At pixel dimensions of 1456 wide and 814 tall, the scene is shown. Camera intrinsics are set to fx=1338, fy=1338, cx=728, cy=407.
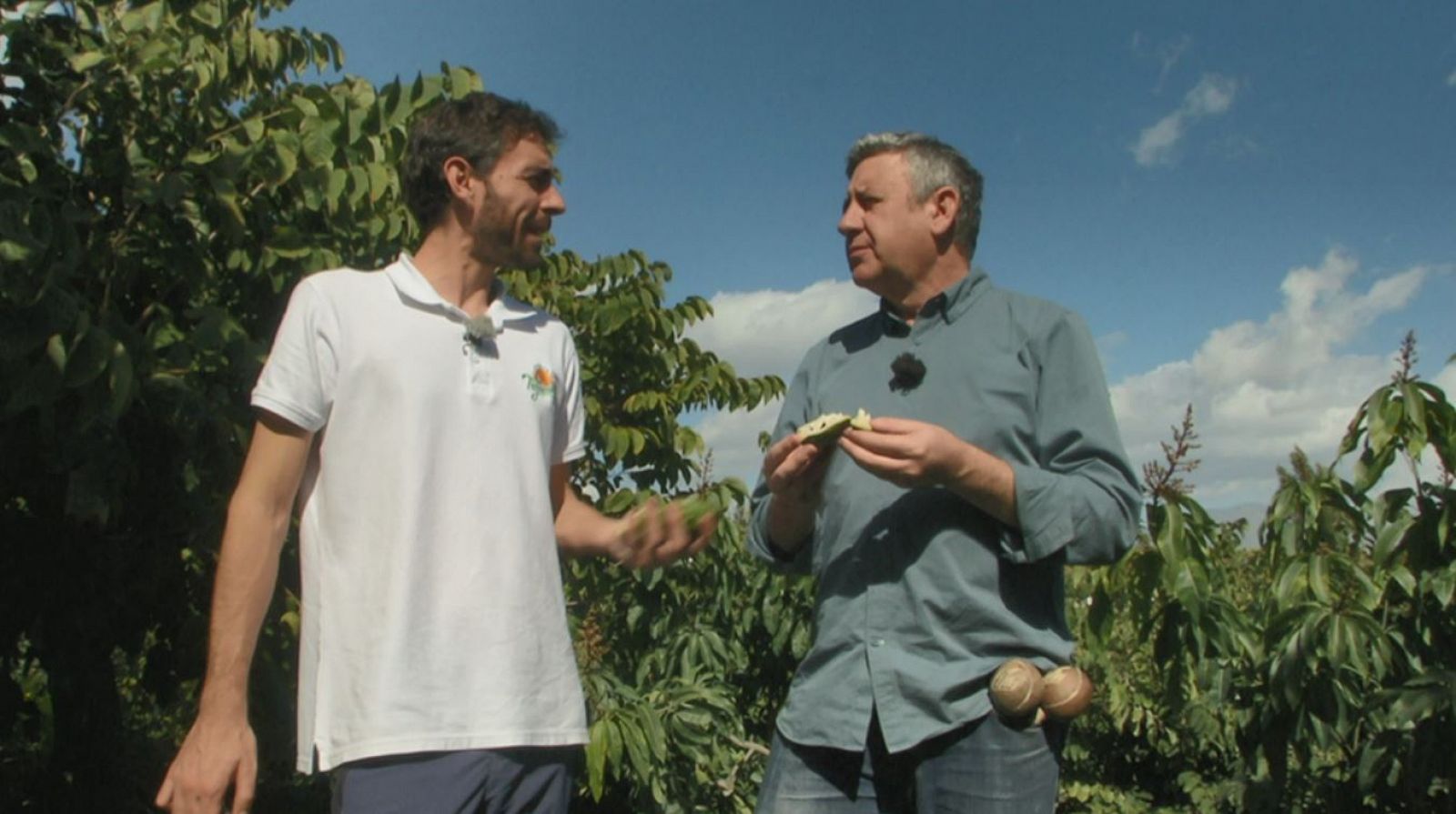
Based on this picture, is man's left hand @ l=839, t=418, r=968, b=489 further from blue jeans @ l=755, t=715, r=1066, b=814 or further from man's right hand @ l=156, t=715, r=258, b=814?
man's right hand @ l=156, t=715, r=258, b=814

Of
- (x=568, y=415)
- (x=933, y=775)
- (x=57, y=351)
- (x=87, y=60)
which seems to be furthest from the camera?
(x=87, y=60)

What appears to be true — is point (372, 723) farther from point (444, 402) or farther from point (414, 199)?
point (414, 199)

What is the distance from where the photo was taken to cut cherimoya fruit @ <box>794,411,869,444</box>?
1.82 metres

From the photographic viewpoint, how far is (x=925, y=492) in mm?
1903

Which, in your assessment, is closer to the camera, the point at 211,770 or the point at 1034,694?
the point at 211,770

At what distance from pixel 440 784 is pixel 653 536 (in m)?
0.52

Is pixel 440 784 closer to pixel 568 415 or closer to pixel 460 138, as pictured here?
pixel 568 415

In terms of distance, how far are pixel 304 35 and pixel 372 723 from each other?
2.93 metres

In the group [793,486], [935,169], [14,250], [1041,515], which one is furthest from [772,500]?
[14,250]

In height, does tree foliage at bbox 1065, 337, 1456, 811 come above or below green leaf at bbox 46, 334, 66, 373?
below

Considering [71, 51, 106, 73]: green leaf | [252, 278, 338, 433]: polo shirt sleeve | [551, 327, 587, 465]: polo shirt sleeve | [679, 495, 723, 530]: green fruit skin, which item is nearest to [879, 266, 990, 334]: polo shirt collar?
[679, 495, 723, 530]: green fruit skin

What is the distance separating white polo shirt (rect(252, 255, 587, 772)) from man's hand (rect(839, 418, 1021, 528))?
0.44 metres

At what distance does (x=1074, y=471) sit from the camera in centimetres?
187

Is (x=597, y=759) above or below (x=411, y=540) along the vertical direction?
below
